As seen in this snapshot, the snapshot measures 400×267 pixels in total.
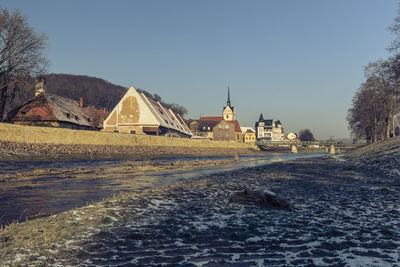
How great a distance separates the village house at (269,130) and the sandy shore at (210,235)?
182 meters

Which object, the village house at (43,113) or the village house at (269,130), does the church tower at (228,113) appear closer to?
the village house at (269,130)

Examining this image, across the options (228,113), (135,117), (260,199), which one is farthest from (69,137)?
(228,113)

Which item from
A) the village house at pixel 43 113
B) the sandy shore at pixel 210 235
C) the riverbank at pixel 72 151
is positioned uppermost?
the village house at pixel 43 113

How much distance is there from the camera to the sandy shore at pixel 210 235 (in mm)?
3900

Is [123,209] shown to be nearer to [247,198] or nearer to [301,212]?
[247,198]

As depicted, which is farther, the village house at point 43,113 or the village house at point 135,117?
the village house at point 135,117

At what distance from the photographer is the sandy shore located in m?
3.90

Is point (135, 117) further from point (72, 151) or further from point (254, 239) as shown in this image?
point (254, 239)

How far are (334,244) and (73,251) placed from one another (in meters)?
4.19

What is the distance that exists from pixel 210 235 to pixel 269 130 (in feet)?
624

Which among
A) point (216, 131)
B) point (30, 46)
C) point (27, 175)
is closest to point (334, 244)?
point (27, 175)

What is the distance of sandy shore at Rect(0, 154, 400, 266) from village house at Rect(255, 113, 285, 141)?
597 feet

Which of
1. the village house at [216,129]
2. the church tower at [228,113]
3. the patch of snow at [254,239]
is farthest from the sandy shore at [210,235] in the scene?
the church tower at [228,113]

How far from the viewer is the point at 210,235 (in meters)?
5.03
